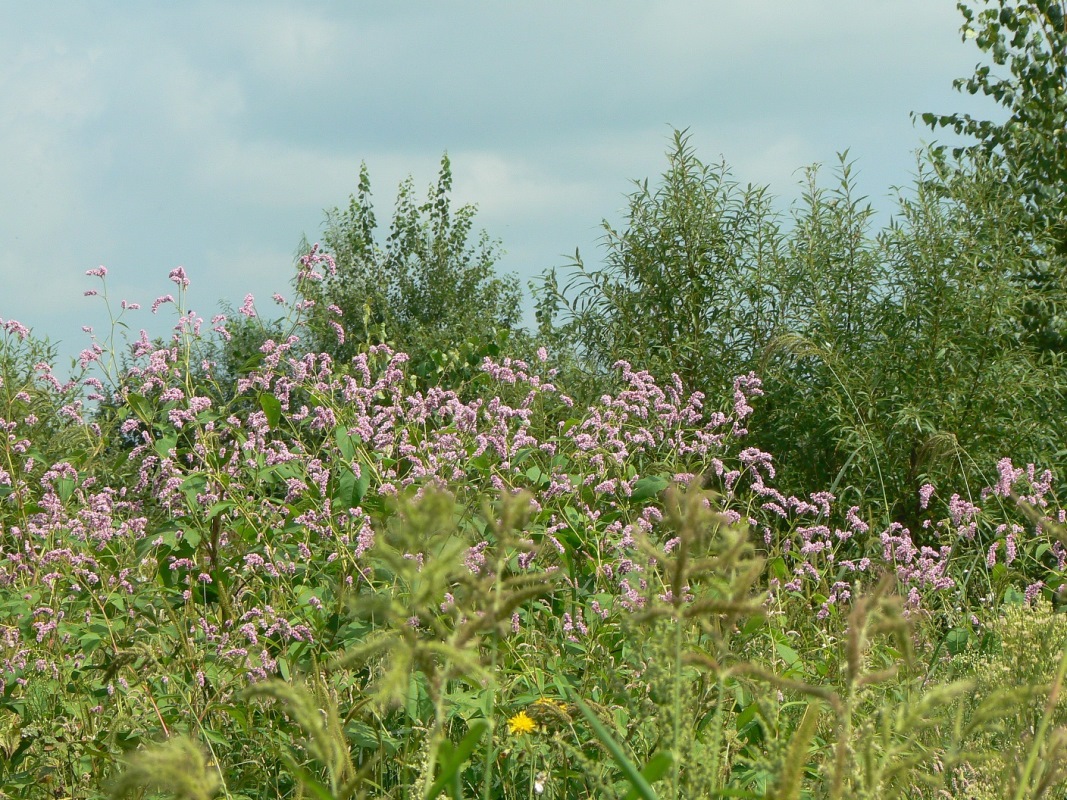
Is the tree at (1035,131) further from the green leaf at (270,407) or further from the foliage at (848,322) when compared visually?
the green leaf at (270,407)

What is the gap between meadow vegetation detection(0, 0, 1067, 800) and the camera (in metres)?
0.96

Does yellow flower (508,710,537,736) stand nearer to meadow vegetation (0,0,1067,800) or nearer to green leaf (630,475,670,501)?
meadow vegetation (0,0,1067,800)

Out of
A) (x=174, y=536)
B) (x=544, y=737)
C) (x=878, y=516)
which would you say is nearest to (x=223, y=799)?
(x=544, y=737)

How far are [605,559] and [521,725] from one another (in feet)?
4.03

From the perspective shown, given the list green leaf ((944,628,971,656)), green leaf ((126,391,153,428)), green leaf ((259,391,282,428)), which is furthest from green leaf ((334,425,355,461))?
green leaf ((944,628,971,656))

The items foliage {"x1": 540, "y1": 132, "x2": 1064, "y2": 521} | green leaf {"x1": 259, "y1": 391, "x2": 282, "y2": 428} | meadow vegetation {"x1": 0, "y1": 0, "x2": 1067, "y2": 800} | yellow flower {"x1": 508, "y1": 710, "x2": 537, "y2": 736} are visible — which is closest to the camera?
meadow vegetation {"x1": 0, "y1": 0, "x2": 1067, "y2": 800}

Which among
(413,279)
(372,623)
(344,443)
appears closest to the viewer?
(372,623)

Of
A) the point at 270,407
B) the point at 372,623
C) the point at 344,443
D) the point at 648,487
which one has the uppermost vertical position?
the point at 270,407

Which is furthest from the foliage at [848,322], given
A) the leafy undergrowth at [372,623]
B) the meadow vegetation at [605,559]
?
the leafy undergrowth at [372,623]

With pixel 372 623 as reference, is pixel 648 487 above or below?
above

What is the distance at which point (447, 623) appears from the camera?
2730 mm

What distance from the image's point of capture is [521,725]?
229cm

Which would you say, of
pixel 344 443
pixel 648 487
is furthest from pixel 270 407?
pixel 648 487

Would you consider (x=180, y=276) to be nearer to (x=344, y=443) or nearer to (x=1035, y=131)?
(x=344, y=443)
